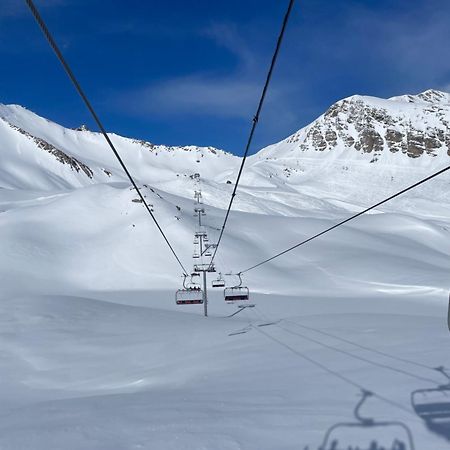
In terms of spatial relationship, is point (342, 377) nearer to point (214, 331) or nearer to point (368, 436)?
point (368, 436)

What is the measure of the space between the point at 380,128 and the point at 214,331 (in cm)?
15783

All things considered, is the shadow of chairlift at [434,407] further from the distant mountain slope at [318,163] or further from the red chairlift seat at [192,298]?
the distant mountain slope at [318,163]

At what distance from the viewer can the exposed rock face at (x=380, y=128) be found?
14850 centimetres

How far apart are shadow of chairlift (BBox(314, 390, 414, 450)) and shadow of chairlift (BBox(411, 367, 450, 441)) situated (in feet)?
1.33

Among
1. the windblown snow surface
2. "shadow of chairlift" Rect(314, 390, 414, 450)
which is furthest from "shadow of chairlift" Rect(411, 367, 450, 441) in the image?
"shadow of chairlift" Rect(314, 390, 414, 450)

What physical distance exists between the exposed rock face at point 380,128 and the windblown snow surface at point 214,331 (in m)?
71.9

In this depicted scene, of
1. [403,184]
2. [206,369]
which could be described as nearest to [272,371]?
[206,369]

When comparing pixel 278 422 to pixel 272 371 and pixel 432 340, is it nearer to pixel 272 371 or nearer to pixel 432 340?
pixel 272 371

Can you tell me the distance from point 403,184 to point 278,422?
122m

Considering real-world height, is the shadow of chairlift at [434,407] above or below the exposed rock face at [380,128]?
below

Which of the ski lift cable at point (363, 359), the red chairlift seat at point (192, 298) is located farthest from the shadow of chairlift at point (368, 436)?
the red chairlift seat at point (192, 298)

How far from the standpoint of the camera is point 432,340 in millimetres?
11609

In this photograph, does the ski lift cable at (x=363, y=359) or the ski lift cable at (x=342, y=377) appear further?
the ski lift cable at (x=363, y=359)

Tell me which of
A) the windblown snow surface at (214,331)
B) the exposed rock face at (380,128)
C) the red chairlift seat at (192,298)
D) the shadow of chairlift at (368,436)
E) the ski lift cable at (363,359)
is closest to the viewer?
the shadow of chairlift at (368,436)
